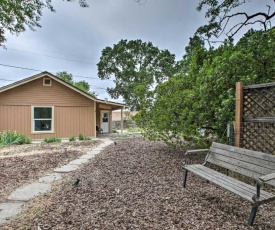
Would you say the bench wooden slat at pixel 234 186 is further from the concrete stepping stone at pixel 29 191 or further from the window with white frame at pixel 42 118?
the window with white frame at pixel 42 118

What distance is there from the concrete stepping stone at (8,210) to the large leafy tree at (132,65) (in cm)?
2772

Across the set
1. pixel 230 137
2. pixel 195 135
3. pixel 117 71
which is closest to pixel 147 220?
pixel 230 137

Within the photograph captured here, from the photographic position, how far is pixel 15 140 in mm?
9234

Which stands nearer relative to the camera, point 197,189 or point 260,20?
point 197,189

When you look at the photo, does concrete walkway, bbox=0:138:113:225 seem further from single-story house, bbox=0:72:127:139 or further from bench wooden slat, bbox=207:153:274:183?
single-story house, bbox=0:72:127:139

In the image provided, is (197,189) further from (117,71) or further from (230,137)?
(117,71)

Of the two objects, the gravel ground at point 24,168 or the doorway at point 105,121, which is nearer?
the gravel ground at point 24,168

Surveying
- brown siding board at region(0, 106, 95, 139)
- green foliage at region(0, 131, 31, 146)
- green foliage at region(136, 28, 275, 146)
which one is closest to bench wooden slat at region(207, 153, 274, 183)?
green foliage at region(136, 28, 275, 146)

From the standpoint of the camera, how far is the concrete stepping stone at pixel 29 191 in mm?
3059

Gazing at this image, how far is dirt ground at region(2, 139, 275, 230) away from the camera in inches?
88.3

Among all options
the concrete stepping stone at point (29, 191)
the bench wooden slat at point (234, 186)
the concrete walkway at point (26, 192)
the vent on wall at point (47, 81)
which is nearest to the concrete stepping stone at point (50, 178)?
the concrete walkway at point (26, 192)

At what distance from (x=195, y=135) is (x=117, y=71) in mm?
27796

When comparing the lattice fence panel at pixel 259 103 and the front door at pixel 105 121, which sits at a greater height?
the lattice fence panel at pixel 259 103

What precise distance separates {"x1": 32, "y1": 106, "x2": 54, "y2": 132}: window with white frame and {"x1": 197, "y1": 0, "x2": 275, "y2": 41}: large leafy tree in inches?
365
